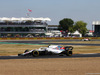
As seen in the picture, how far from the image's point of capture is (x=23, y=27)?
10538cm

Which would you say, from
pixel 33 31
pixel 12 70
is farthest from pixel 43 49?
pixel 33 31

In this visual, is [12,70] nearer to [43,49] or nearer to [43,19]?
[43,49]

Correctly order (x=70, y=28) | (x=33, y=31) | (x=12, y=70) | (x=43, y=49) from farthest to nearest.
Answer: (x=70, y=28), (x=33, y=31), (x=43, y=49), (x=12, y=70)

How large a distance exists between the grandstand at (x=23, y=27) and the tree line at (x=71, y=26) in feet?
179

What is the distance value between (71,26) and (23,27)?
70929mm

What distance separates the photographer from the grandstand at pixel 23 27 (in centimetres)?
10362

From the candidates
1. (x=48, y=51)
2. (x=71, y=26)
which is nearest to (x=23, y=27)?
(x=71, y=26)

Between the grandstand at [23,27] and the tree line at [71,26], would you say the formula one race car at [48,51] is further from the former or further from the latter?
the tree line at [71,26]

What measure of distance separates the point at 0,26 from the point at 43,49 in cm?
8623

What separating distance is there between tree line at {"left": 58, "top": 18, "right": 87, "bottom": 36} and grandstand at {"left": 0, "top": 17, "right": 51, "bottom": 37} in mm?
54501

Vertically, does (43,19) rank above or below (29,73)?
above

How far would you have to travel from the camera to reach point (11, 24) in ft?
348

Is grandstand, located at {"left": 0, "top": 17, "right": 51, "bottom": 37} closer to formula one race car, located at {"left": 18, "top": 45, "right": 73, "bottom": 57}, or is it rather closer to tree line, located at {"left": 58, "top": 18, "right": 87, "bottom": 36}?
tree line, located at {"left": 58, "top": 18, "right": 87, "bottom": 36}

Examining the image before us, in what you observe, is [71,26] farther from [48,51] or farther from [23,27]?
[48,51]
